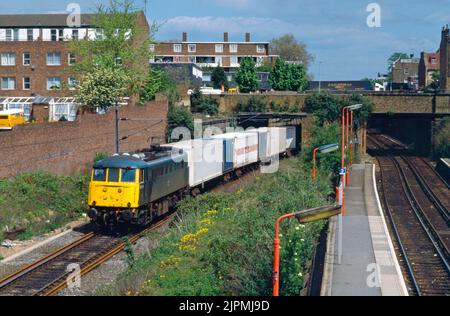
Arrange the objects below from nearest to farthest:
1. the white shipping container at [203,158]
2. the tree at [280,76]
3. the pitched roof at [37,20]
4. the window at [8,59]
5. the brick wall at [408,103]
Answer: the white shipping container at [203,158]
the window at [8,59]
the brick wall at [408,103]
the pitched roof at [37,20]
the tree at [280,76]

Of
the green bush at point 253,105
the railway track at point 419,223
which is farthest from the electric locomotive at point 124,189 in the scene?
the green bush at point 253,105

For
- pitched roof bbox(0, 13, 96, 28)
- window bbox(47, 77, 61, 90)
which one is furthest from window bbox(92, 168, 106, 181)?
pitched roof bbox(0, 13, 96, 28)

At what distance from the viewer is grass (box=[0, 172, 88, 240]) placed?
28.2 metres

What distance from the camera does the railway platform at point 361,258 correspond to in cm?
1825

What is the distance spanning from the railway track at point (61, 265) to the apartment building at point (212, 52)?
90.2 metres

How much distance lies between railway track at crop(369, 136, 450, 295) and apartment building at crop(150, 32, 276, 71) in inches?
2382

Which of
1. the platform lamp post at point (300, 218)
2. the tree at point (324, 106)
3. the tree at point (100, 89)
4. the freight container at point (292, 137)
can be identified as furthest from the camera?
the tree at point (324, 106)

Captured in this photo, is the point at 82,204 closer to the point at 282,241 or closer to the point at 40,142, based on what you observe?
the point at 40,142

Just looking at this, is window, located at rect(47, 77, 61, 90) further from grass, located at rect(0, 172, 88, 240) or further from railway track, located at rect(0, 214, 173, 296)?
railway track, located at rect(0, 214, 173, 296)

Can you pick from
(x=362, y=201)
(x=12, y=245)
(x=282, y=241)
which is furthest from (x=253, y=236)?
(x=362, y=201)

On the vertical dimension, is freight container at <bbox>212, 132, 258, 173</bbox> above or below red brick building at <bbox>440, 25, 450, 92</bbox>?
below

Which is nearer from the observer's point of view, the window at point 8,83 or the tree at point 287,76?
the window at point 8,83

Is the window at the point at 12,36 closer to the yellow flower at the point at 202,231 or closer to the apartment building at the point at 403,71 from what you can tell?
the yellow flower at the point at 202,231
